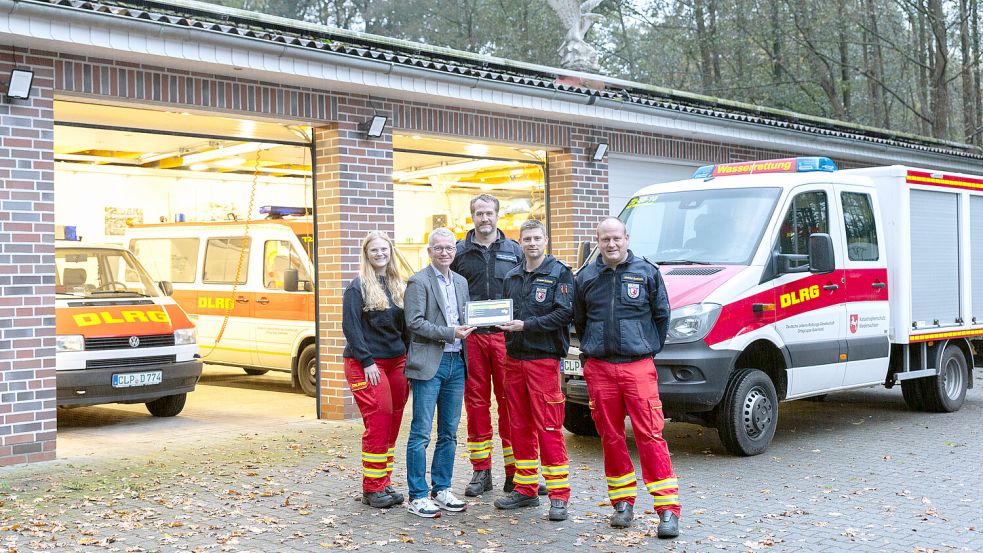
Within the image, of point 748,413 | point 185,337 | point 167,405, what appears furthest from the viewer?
point 167,405

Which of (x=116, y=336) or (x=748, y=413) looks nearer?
(x=748, y=413)

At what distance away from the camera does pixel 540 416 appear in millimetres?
6566

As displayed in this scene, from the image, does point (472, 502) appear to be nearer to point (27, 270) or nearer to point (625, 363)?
point (625, 363)

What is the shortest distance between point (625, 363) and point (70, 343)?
635cm

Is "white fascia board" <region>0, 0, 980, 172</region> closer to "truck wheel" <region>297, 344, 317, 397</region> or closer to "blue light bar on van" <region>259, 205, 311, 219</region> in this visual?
"blue light bar on van" <region>259, 205, 311, 219</region>

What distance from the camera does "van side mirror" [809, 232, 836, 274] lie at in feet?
28.3

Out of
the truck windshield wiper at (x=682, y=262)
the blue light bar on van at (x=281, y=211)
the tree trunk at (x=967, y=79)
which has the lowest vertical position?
the truck windshield wiper at (x=682, y=262)

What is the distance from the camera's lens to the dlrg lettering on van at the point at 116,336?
10203 millimetres

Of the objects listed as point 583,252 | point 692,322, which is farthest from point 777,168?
point 692,322

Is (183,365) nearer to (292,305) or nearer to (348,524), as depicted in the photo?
(292,305)

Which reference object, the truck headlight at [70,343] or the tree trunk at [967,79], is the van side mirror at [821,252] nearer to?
the truck headlight at [70,343]

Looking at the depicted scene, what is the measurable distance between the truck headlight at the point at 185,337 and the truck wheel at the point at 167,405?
2.23 ft

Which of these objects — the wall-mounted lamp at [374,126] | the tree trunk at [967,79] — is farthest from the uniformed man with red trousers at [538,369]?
the tree trunk at [967,79]

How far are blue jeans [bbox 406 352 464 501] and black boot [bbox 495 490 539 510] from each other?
1.20ft
